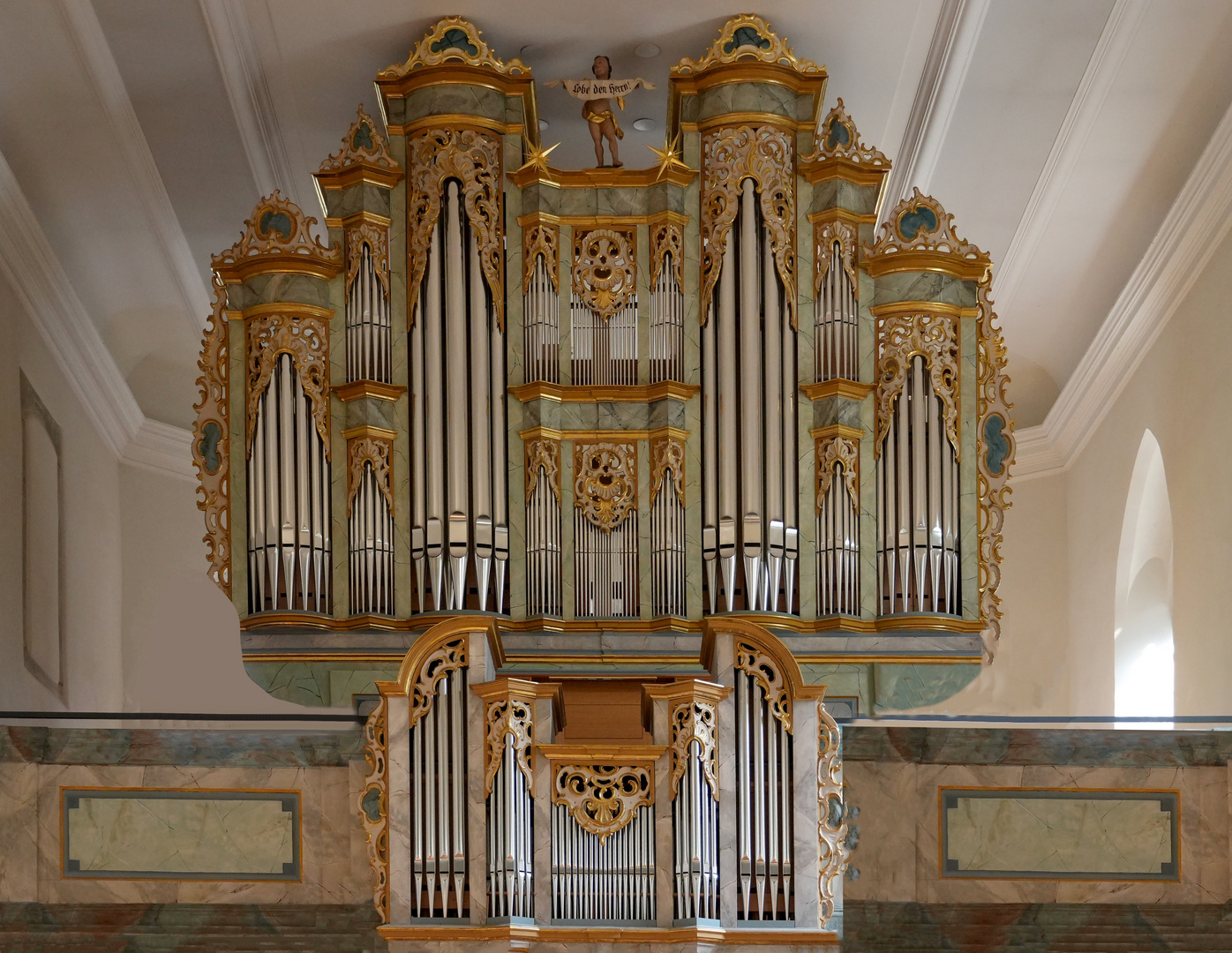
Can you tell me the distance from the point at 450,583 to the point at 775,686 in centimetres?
241

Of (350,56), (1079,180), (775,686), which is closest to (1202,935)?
(775,686)

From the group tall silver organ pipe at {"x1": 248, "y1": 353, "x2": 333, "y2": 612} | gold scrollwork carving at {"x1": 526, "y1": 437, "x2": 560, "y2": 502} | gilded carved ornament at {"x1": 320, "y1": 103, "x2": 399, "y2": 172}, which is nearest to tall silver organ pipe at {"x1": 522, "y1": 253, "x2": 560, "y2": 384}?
gold scrollwork carving at {"x1": 526, "y1": 437, "x2": 560, "y2": 502}

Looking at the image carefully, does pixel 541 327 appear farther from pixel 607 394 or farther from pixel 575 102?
pixel 575 102

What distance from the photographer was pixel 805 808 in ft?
27.6

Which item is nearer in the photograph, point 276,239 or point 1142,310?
point 276,239

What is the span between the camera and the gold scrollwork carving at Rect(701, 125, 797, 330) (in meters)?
10.8

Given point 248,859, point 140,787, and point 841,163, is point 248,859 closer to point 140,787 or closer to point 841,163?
point 140,787

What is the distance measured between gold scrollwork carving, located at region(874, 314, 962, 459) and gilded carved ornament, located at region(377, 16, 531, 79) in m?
2.62

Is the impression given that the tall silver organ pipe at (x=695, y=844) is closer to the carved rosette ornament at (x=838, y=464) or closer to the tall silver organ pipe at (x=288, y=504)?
the carved rosette ornament at (x=838, y=464)

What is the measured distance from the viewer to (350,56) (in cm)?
1126

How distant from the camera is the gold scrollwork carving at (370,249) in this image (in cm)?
1083

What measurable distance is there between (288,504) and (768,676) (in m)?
3.21

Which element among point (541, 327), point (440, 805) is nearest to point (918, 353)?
point (541, 327)

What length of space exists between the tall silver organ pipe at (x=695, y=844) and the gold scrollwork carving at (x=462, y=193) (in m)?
3.42
